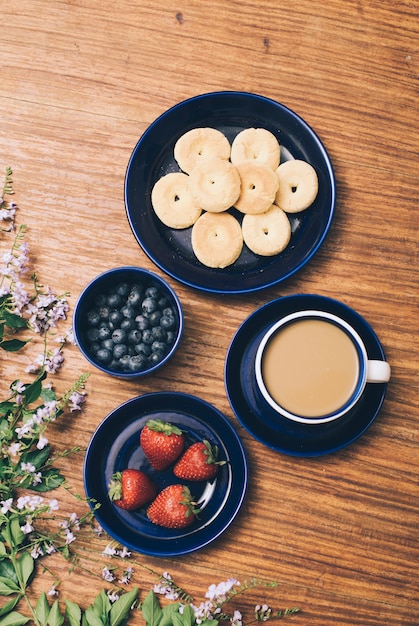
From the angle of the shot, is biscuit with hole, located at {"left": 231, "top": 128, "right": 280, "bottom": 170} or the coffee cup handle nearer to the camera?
the coffee cup handle

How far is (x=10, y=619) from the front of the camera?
1.06 meters

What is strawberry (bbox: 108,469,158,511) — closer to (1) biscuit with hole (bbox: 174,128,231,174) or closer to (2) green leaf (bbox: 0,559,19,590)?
(2) green leaf (bbox: 0,559,19,590)

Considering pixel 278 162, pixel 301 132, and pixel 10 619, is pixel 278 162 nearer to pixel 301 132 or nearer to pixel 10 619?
pixel 301 132

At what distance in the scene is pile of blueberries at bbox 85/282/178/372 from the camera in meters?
1.06

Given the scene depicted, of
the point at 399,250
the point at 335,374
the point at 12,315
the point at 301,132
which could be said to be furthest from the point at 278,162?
the point at 12,315

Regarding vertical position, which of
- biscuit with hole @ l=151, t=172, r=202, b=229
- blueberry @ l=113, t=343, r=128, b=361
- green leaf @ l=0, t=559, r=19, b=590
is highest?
biscuit with hole @ l=151, t=172, r=202, b=229

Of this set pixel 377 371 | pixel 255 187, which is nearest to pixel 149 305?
pixel 255 187

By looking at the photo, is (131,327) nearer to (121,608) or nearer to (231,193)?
(231,193)

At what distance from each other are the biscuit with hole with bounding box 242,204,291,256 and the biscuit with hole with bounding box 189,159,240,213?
0.18 feet

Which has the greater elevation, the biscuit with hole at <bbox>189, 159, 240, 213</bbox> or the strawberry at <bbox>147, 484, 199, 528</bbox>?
the biscuit with hole at <bbox>189, 159, 240, 213</bbox>

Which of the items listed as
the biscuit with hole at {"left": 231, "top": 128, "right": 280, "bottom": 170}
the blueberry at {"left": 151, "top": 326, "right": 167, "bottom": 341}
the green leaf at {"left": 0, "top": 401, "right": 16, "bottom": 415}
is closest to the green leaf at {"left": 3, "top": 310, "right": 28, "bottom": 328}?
the green leaf at {"left": 0, "top": 401, "right": 16, "bottom": 415}

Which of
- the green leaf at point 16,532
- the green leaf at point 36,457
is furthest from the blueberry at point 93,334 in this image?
the green leaf at point 16,532

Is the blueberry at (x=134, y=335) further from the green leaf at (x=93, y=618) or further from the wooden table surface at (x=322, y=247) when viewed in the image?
the green leaf at (x=93, y=618)

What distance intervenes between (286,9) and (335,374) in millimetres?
690
